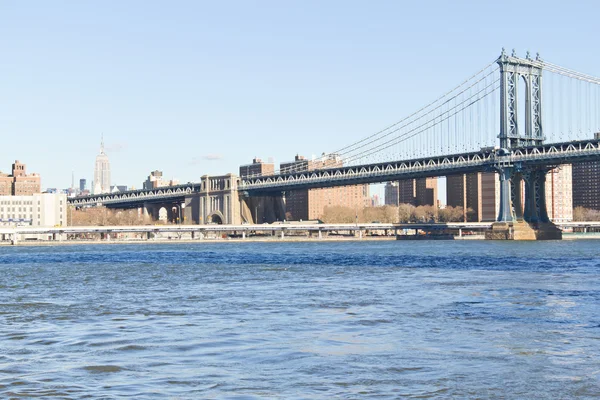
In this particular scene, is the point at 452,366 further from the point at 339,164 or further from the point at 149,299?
the point at 339,164

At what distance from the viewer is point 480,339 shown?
20.8 metres

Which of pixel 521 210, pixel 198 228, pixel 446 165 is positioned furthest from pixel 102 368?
pixel 198 228

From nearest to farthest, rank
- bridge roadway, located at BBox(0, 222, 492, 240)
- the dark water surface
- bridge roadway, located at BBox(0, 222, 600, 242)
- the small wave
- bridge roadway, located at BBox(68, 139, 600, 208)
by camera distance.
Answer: the dark water surface, the small wave, bridge roadway, located at BBox(68, 139, 600, 208), bridge roadway, located at BBox(0, 222, 600, 242), bridge roadway, located at BBox(0, 222, 492, 240)

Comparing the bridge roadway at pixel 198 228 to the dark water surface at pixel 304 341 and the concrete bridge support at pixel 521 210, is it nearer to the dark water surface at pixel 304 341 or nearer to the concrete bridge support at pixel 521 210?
the concrete bridge support at pixel 521 210

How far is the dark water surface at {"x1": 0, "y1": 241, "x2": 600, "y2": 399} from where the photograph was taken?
15812 millimetres

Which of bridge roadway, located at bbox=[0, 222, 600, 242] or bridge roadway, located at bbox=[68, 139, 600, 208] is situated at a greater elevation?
bridge roadway, located at bbox=[68, 139, 600, 208]

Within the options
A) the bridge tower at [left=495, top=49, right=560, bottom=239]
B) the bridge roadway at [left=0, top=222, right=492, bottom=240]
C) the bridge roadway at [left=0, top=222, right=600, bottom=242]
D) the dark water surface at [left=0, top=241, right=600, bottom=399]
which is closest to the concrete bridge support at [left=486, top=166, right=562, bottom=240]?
the bridge tower at [left=495, top=49, right=560, bottom=239]

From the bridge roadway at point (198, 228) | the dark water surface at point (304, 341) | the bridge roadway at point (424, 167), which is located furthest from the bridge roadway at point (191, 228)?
the dark water surface at point (304, 341)

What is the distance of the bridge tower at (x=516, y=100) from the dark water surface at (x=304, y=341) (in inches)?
3177

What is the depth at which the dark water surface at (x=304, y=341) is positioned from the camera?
15.8 m

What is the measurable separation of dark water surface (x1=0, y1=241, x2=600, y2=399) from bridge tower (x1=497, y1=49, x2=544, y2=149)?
8069cm

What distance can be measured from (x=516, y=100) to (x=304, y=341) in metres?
102

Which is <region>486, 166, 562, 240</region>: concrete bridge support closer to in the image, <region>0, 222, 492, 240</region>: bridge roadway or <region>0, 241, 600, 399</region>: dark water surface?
<region>0, 222, 492, 240</region>: bridge roadway

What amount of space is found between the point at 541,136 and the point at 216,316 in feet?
317
